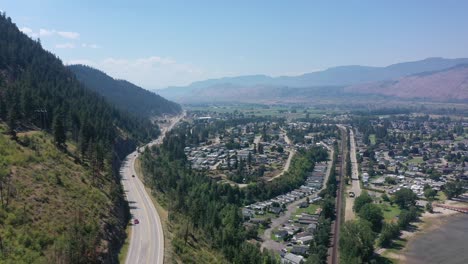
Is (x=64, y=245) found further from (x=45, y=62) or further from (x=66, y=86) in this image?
(x=45, y=62)

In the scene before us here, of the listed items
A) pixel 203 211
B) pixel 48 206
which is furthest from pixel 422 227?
pixel 48 206

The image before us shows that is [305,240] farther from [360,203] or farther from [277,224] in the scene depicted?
[360,203]

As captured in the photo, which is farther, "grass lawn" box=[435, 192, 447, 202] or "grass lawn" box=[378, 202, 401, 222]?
"grass lawn" box=[435, 192, 447, 202]

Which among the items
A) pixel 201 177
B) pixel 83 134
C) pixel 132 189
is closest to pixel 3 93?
pixel 83 134

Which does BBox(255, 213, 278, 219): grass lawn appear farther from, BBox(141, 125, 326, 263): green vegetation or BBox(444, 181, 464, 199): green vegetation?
BBox(444, 181, 464, 199): green vegetation

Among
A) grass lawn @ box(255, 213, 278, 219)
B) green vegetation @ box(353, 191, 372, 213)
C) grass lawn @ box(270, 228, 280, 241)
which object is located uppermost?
green vegetation @ box(353, 191, 372, 213)

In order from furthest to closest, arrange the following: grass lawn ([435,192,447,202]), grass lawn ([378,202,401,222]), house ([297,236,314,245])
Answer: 1. grass lawn ([435,192,447,202])
2. grass lawn ([378,202,401,222])
3. house ([297,236,314,245])

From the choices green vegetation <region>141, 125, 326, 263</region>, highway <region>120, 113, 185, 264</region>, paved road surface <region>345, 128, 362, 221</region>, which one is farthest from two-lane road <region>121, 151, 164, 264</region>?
paved road surface <region>345, 128, 362, 221</region>
